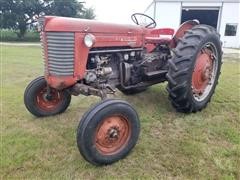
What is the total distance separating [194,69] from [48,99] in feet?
7.19

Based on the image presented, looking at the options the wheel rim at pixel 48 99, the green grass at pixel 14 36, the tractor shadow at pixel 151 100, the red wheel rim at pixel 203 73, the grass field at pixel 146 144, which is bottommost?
the green grass at pixel 14 36

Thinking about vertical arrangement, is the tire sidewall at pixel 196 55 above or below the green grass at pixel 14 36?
above

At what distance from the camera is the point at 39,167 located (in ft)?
9.69

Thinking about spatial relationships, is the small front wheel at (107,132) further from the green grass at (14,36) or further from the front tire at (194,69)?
the green grass at (14,36)

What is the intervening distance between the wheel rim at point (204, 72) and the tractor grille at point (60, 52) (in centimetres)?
194

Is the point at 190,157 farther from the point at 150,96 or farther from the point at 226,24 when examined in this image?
the point at 226,24

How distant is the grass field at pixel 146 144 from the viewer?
2897 millimetres

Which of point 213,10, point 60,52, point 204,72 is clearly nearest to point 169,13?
point 213,10

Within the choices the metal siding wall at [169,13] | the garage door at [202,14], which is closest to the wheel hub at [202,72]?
the metal siding wall at [169,13]

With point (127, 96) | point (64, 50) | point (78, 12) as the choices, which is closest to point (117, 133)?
point (64, 50)

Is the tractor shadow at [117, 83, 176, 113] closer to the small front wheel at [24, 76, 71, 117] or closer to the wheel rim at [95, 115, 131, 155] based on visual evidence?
the small front wheel at [24, 76, 71, 117]

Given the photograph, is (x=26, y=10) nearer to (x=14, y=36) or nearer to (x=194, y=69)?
(x=14, y=36)

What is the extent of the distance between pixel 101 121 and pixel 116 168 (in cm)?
52

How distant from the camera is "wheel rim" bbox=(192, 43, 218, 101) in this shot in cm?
432
